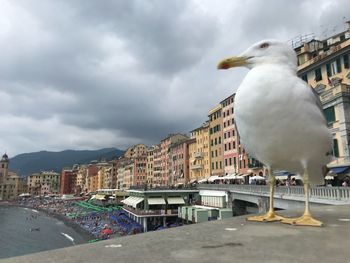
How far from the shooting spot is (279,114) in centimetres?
577

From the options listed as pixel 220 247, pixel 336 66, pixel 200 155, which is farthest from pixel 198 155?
pixel 220 247

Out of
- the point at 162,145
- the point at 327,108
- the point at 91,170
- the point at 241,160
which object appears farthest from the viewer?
the point at 91,170

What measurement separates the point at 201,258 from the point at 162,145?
96.2 metres

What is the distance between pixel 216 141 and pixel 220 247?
62.6 meters

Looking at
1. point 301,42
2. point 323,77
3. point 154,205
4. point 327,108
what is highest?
point 301,42

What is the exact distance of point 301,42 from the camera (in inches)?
1575

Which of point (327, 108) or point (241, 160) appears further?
point (241, 160)

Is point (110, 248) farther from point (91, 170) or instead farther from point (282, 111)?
point (91, 170)

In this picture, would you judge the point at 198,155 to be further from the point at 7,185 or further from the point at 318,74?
the point at 7,185

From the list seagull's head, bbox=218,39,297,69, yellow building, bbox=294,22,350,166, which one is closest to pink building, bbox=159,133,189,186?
yellow building, bbox=294,22,350,166

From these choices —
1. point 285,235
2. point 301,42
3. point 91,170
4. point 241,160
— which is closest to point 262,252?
point 285,235

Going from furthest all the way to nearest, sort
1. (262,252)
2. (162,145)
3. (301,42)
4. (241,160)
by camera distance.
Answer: (162,145)
(241,160)
(301,42)
(262,252)

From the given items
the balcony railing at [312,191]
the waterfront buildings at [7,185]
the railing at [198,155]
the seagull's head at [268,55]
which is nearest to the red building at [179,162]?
the railing at [198,155]

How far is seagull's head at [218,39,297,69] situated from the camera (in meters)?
6.26
